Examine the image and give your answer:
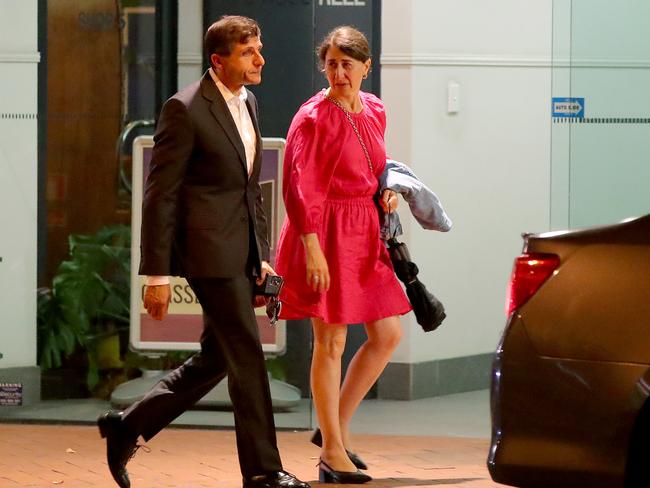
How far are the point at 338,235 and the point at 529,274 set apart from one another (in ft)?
5.58

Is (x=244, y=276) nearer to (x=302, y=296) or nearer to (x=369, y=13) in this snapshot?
(x=302, y=296)

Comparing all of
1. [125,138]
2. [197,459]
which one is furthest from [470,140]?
[197,459]

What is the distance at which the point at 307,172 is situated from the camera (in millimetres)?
6180

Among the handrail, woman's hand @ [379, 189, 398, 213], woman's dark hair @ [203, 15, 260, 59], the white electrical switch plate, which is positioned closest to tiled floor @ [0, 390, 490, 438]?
the handrail

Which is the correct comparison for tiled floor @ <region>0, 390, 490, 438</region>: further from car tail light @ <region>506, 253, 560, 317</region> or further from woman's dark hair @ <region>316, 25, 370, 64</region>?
car tail light @ <region>506, 253, 560, 317</region>

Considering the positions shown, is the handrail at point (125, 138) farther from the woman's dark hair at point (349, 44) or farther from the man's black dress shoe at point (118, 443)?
the man's black dress shoe at point (118, 443)

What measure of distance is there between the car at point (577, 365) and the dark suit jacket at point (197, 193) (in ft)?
4.55

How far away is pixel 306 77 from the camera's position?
8305 millimetres

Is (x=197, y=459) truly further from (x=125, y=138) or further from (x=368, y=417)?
(x=125, y=138)

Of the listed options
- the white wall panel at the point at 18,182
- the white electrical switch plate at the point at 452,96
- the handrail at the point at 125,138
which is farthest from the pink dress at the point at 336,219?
the white electrical switch plate at the point at 452,96

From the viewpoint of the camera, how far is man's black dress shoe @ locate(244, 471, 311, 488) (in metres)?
5.71

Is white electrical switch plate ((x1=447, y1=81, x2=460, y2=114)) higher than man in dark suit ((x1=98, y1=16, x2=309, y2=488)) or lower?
higher

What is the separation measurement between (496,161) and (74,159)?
8.21ft

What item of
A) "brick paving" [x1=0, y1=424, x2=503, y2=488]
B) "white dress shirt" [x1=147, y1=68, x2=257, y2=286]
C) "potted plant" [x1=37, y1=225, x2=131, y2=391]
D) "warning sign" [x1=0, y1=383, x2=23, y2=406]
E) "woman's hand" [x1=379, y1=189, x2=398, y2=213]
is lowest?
"brick paving" [x1=0, y1=424, x2=503, y2=488]
